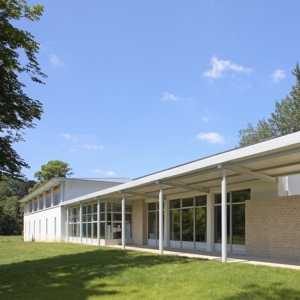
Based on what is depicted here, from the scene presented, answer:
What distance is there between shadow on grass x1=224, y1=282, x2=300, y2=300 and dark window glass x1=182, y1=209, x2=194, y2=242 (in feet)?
39.7

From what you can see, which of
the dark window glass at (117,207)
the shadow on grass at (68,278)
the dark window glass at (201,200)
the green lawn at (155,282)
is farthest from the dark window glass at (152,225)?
the green lawn at (155,282)

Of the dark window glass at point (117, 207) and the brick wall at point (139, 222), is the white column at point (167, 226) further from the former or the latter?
the dark window glass at point (117, 207)

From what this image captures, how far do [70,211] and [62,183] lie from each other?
2747 millimetres

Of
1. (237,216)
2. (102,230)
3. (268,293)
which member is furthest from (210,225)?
(268,293)

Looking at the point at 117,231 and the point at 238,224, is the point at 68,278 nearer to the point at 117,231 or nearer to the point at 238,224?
the point at 238,224

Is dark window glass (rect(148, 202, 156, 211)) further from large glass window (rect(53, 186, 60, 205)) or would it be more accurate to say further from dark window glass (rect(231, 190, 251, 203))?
large glass window (rect(53, 186, 60, 205))

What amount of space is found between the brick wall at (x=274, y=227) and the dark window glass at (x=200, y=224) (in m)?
3.73

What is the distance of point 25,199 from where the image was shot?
51500 millimetres

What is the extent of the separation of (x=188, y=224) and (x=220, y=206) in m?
3.01

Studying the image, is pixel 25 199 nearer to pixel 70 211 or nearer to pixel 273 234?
pixel 70 211

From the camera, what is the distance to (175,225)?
73.0 feet

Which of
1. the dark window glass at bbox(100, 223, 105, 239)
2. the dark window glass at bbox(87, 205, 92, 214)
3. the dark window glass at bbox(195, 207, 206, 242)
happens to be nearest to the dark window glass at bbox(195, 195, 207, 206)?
the dark window glass at bbox(195, 207, 206, 242)

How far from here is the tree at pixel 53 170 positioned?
2485 inches

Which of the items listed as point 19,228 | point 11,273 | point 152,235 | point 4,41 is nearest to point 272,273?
point 11,273
